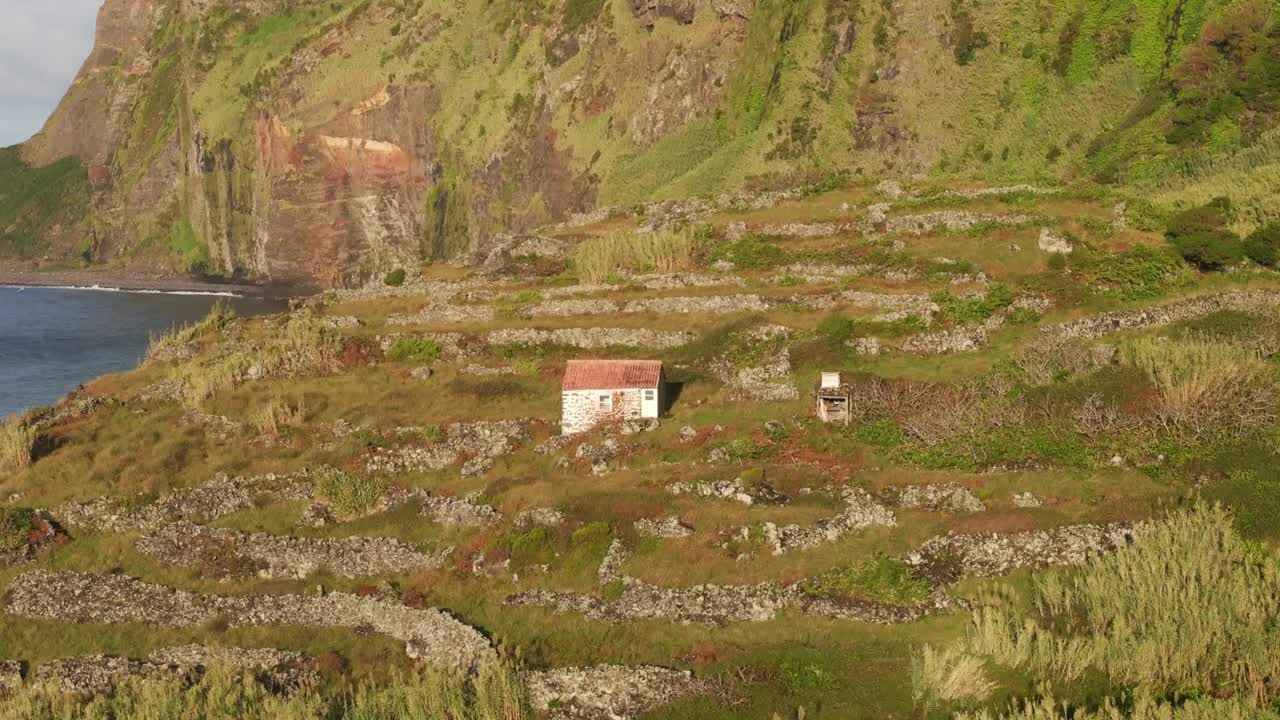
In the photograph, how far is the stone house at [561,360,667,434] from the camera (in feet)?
175

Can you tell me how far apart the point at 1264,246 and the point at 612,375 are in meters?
38.7

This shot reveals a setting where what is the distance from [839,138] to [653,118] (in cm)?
3323

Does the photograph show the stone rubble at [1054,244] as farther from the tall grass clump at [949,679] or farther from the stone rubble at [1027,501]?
the tall grass clump at [949,679]

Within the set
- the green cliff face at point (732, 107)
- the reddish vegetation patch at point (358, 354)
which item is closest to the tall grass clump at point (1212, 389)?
the green cliff face at point (732, 107)

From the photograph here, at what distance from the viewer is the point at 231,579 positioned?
4175 centimetres

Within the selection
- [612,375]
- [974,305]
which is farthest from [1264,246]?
[612,375]

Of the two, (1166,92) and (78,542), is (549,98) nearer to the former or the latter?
(1166,92)

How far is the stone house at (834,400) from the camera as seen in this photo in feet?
161

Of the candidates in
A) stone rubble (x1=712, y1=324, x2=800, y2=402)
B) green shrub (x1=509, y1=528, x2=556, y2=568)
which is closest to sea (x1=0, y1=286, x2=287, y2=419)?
stone rubble (x1=712, y1=324, x2=800, y2=402)

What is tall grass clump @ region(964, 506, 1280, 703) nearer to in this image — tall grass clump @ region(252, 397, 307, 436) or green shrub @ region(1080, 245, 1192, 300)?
green shrub @ region(1080, 245, 1192, 300)

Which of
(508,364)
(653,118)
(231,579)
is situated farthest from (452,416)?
(653,118)

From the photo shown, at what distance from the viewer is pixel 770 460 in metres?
46.5

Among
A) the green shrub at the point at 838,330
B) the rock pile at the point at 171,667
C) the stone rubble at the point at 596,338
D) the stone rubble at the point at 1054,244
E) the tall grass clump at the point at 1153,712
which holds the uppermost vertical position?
the stone rubble at the point at 1054,244

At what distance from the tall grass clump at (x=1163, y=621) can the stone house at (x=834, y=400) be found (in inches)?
689
